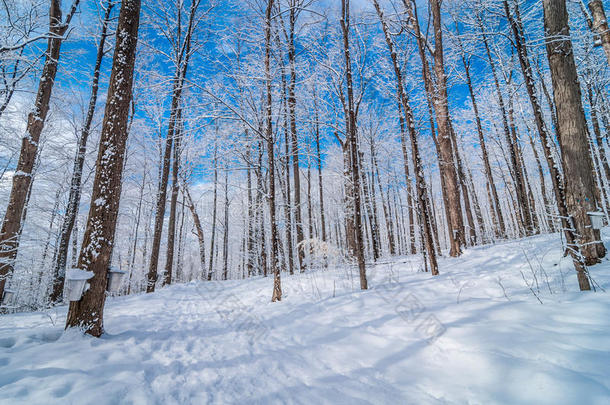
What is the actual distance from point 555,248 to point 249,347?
7171mm

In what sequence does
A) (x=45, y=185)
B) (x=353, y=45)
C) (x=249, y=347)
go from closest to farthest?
(x=249, y=347) < (x=353, y=45) < (x=45, y=185)

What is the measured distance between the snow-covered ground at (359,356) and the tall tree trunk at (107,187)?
0.34 metres

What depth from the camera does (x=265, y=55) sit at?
6.70 m

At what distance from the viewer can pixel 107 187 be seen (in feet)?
11.7

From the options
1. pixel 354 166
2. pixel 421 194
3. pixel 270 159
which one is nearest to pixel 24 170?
pixel 270 159

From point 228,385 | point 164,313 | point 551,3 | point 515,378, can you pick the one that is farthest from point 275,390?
point 551,3

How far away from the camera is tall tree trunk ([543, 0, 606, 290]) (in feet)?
12.4

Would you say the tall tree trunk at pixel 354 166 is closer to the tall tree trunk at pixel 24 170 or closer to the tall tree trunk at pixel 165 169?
the tall tree trunk at pixel 165 169

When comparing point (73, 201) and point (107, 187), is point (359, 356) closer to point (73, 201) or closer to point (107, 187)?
point (107, 187)

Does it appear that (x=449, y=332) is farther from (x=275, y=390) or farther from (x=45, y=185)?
(x=45, y=185)

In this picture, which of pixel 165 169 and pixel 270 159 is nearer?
pixel 270 159

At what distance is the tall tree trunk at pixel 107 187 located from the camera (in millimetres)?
3258

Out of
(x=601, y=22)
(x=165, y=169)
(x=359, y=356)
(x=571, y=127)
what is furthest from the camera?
(x=165, y=169)

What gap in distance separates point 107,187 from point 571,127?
7657mm
